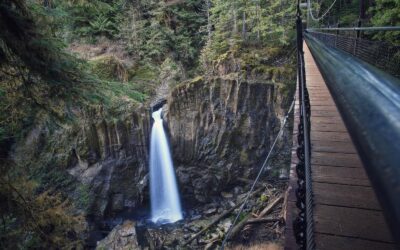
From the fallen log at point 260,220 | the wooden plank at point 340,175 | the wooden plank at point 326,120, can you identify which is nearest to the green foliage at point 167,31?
the fallen log at point 260,220

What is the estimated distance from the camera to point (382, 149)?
15.6 inches

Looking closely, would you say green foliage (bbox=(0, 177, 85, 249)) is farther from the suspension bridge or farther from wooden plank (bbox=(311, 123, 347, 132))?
wooden plank (bbox=(311, 123, 347, 132))

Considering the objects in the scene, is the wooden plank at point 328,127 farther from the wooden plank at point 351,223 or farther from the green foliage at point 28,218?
the green foliage at point 28,218

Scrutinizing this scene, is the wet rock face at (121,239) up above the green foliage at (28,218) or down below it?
below

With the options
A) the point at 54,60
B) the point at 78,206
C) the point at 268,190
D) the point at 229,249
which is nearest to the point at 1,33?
the point at 54,60

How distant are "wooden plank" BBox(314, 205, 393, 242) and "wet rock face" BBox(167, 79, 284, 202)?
11.4m

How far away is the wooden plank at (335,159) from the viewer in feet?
8.44

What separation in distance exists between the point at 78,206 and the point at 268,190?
26.9 ft

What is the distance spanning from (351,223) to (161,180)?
13.0m

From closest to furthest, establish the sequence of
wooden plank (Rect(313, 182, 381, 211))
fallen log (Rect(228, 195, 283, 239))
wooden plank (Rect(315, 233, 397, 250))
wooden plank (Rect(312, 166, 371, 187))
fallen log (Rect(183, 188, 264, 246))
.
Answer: wooden plank (Rect(315, 233, 397, 250)) → wooden plank (Rect(313, 182, 381, 211)) → wooden plank (Rect(312, 166, 371, 187)) → fallen log (Rect(228, 195, 283, 239)) → fallen log (Rect(183, 188, 264, 246))

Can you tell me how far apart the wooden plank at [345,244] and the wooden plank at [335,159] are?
928 mm

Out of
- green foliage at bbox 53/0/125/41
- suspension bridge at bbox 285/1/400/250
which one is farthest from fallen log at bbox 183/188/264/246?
green foliage at bbox 53/0/125/41

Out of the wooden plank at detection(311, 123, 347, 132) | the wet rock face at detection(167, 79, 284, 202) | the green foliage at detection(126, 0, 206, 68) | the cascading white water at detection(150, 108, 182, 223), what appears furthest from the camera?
the green foliage at detection(126, 0, 206, 68)

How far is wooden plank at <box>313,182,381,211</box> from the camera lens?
205 centimetres
